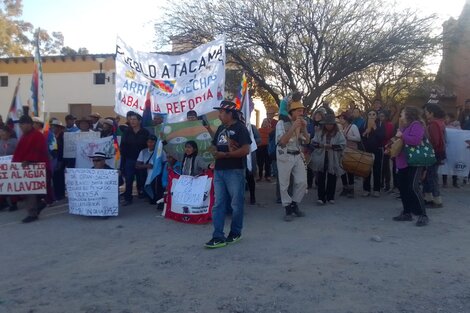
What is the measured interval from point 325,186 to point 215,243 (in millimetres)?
3626

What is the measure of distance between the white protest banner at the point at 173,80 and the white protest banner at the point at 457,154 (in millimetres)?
5478

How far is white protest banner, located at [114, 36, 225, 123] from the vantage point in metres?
8.73

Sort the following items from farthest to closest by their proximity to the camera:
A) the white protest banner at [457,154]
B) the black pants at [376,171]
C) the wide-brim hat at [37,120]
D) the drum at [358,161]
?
the white protest banner at [457,154] → the black pants at [376,171] → the wide-brim hat at [37,120] → the drum at [358,161]

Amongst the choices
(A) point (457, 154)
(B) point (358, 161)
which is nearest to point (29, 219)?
(B) point (358, 161)

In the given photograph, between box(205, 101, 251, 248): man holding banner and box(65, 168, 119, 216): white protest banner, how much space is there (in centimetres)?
280

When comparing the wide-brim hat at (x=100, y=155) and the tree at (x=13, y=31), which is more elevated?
the tree at (x=13, y=31)

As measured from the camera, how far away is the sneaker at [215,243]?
6.34 metres

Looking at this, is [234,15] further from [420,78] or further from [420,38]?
[420,78]

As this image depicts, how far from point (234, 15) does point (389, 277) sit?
13385mm

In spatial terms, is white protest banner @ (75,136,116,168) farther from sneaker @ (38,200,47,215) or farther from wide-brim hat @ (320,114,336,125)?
wide-brim hat @ (320,114,336,125)

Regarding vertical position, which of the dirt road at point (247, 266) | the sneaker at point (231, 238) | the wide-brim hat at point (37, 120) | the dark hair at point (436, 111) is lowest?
the dirt road at point (247, 266)

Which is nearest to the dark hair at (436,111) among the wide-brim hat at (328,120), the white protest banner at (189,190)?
the wide-brim hat at (328,120)

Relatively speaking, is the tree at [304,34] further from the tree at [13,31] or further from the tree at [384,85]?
the tree at [13,31]

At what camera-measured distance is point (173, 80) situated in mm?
9133
